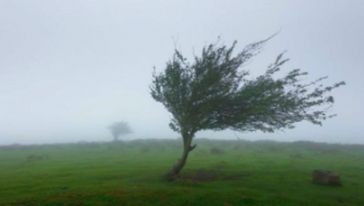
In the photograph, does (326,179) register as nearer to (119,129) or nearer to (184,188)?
(184,188)

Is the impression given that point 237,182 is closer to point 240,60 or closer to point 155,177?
point 155,177

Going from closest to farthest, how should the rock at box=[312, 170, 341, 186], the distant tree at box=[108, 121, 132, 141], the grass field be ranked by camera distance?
the grass field < the rock at box=[312, 170, 341, 186] < the distant tree at box=[108, 121, 132, 141]

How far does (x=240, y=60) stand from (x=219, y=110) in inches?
230

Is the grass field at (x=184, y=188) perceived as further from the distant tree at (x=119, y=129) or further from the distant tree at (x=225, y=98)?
the distant tree at (x=119, y=129)

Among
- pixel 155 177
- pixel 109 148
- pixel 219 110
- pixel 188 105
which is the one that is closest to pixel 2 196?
pixel 155 177

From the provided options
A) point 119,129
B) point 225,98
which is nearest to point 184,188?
point 225,98

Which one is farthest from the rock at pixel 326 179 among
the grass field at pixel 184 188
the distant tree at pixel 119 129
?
the distant tree at pixel 119 129

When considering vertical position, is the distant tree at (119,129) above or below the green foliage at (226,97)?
above

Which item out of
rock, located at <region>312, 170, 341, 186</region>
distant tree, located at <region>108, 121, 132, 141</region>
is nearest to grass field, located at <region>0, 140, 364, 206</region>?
rock, located at <region>312, 170, 341, 186</region>

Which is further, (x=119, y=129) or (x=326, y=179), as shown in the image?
(x=119, y=129)

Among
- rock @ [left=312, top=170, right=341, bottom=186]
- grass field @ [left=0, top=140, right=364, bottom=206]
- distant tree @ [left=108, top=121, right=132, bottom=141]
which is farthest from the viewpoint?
distant tree @ [left=108, top=121, right=132, bottom=141]

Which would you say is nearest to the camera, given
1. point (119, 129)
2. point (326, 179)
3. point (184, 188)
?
point (184, 188)

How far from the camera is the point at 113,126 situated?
19762 centimetres

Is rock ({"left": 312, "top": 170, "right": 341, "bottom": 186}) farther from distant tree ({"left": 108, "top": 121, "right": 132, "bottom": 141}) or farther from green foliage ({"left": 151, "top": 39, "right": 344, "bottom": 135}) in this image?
distant tree ({"left": 108, "top": 121, "right": 132, "bottom": 141})
